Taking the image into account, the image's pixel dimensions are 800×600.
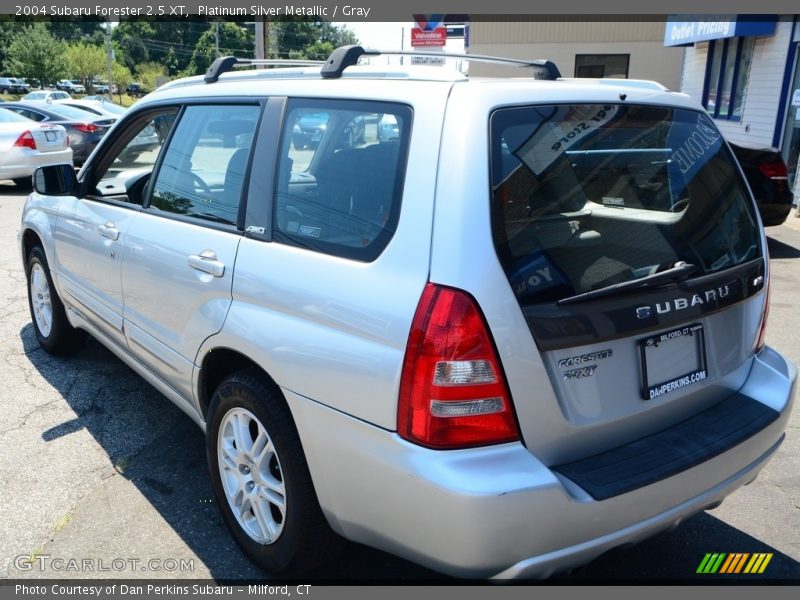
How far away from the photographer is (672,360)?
2367 mm

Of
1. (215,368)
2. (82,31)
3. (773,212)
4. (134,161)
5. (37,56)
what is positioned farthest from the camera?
(82,31)

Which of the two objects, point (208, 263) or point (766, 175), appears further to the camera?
point (766, 175)

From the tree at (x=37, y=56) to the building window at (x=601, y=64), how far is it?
49.8 meters

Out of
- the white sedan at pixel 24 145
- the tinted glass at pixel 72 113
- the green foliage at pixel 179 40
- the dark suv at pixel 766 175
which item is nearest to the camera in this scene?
the dark suv at pixel 766 175

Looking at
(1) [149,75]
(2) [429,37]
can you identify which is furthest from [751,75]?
(1) [149,75]

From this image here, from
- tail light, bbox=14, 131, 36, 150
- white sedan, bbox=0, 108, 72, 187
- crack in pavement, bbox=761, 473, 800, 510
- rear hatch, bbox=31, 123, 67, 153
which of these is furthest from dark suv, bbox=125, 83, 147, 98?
crack in pavement, bbox=761, 473, 800, 510

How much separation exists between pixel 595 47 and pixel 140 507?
27.6 m

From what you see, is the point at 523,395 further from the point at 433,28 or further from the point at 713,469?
the point at 433,28

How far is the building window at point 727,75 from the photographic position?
15.1 metres

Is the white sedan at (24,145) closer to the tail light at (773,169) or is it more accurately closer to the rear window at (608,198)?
the tail light at (773,169)

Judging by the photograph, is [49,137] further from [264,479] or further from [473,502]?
[473,502]

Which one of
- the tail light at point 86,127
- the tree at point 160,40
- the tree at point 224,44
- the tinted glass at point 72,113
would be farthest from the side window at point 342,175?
the tree at point 160,40

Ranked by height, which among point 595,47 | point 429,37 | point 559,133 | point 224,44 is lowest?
point 559,133
